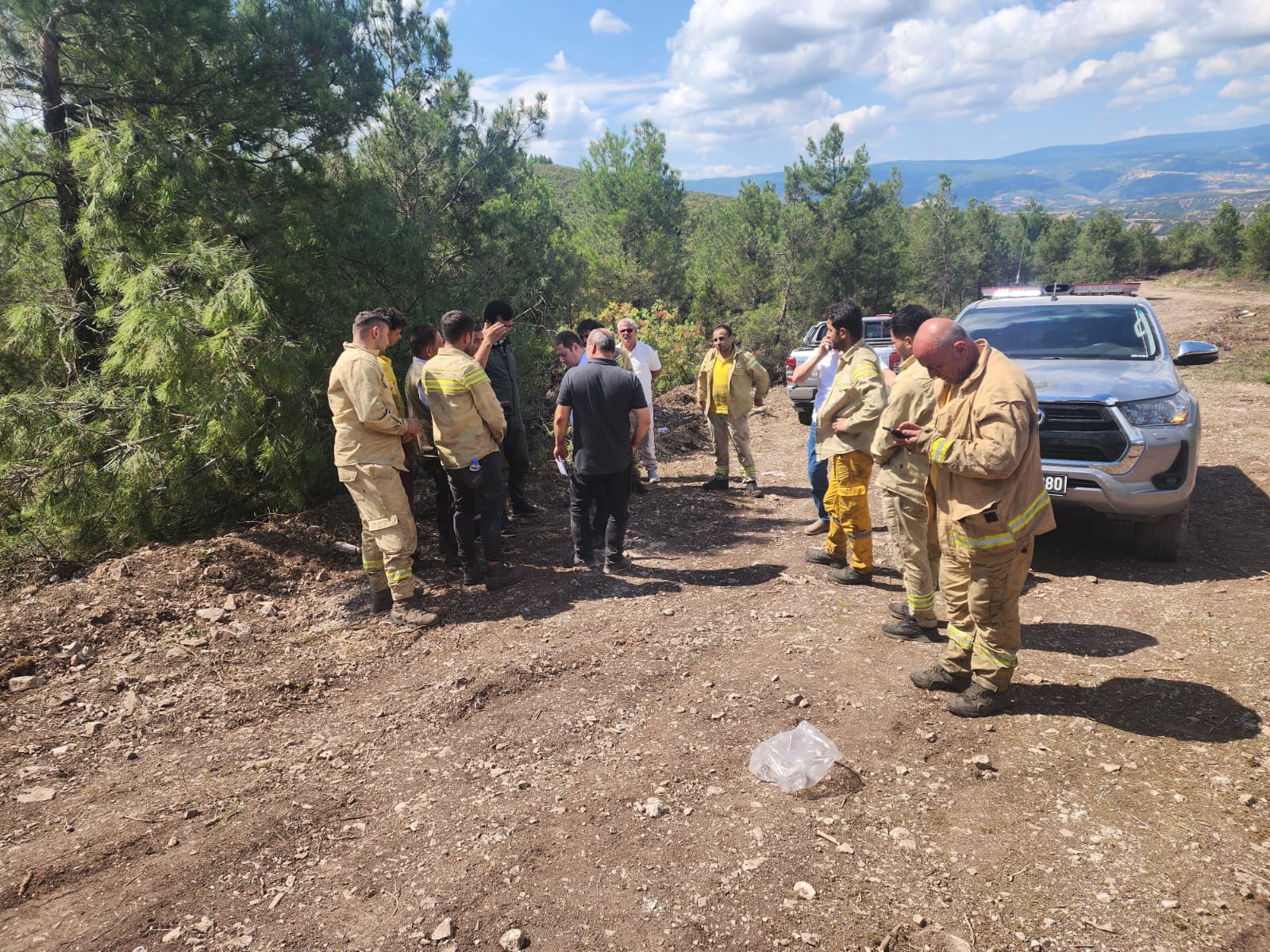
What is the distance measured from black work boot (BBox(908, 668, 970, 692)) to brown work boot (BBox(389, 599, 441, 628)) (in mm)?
3052

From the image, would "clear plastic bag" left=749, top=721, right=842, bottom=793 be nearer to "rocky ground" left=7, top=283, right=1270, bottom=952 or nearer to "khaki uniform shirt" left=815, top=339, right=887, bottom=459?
"rocky ground" left=7, top=283, right=1270, bottom=952

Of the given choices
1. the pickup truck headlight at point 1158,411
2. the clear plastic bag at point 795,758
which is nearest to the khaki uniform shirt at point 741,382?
the pickup truck headlight at point 1158,411

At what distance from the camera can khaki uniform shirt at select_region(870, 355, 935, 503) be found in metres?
4.09

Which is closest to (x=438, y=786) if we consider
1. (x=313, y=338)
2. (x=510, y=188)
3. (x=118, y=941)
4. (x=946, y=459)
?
(x=118, y=941)

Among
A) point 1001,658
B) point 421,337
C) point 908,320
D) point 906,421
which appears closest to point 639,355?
point 421,337

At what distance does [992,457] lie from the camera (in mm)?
3139

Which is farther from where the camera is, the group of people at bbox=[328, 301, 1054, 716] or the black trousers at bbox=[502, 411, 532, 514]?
the black trousers at bbox=[502, 411, 532, 514]

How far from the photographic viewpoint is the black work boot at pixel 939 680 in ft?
11.9

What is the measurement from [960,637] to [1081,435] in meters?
2.42

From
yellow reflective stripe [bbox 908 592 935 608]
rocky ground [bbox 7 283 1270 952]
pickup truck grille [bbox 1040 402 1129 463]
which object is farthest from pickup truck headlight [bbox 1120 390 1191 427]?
yellow reflective stripe [bbox 908 592 935 608]

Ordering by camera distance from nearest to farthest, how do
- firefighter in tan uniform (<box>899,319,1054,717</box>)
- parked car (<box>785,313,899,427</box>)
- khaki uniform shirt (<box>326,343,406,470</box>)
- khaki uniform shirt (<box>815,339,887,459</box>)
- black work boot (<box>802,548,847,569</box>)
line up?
firefighter in tan uniform (<box>899,319,1054,717</box>) → khaki uniform shirt (<box>326,343,406,470</box>) → khaki uniform shirt (<box>815,339,887,459</box>) → black work boot (<box>802,548,847,569</box>) → parked car (<box>785,313,899,427</box>)

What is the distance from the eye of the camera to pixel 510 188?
8.62 meters

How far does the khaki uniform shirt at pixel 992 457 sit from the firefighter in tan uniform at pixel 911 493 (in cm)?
70

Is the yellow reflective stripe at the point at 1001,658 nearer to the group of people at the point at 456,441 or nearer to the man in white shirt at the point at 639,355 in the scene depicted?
the group of people at the point at 456,441
